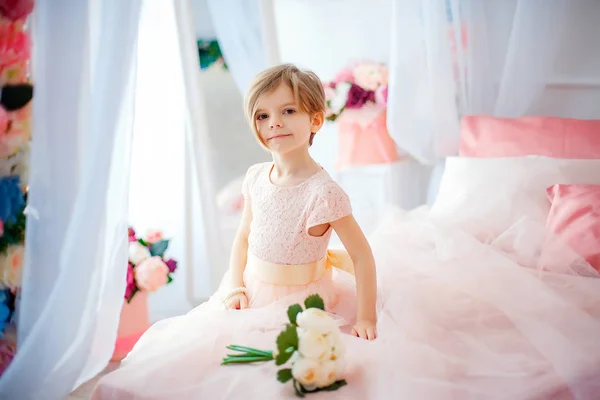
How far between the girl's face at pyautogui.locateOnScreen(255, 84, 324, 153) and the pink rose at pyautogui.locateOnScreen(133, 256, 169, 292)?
3.38ft

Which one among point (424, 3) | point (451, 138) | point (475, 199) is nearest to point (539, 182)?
point (475, 199)

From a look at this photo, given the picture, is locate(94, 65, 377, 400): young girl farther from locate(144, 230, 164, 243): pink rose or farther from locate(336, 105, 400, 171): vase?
locate(336, 105, 400, 171): vase

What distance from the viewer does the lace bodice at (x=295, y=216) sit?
1423 mm

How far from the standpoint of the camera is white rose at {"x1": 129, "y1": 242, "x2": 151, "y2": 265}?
2.33 m

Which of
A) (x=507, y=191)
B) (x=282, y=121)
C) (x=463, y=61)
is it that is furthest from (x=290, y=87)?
(x=463, y=61)

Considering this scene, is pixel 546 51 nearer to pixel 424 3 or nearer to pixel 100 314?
pixel 424 3

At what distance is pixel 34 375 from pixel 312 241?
706mm

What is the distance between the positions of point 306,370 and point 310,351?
0.04 metres

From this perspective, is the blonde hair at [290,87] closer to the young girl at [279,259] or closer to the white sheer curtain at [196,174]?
the young girl at [279,259]

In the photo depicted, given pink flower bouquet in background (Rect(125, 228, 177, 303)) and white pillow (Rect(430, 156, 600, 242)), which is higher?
white pillow (Rect(430, 156, 600, 242))

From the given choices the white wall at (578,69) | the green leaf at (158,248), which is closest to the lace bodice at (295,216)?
the green leaf at (158,248)

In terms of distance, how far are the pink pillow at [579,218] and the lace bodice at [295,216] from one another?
87 cm

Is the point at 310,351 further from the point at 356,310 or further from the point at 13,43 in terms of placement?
the point at 13,43

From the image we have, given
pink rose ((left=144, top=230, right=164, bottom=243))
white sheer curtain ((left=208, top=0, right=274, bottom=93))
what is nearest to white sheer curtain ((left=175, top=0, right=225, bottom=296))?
white sheer curtain ((left=208, top=0, right=274, bottom=93))
